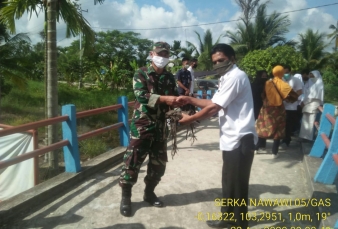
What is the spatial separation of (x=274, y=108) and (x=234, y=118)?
2.85m

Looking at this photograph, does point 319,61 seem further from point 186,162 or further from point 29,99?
point 186,162

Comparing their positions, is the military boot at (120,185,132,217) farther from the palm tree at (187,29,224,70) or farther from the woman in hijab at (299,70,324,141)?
the palm tree at (187,29,224,70)

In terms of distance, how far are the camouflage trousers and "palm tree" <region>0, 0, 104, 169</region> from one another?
3.30 meters

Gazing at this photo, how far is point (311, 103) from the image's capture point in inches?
245

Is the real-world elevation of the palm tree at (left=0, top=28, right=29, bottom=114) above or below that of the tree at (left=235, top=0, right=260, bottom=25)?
below

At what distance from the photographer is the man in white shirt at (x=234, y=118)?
278 centimetres

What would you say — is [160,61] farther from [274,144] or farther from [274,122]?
[274,144]

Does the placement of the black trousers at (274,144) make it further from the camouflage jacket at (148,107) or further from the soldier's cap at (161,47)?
the soldier's cap at (161,47)

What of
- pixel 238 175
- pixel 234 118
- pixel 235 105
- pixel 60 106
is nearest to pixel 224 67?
pixel 235 105

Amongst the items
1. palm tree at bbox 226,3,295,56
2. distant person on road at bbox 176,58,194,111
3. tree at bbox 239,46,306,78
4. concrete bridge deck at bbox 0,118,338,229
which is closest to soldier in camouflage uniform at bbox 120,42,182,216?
concrete bridge deck at bbox 0,118,338,229

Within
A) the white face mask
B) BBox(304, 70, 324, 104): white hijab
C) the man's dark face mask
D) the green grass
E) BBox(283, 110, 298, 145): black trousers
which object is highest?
the white face mask

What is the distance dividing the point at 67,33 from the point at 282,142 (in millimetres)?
5137

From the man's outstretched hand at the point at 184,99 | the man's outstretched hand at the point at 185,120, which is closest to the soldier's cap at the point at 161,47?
the man's outstretched hand at the point at 184,99

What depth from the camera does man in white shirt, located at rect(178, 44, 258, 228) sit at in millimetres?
2779
